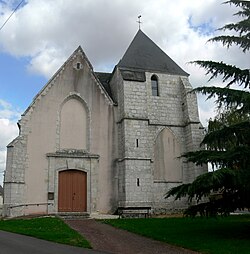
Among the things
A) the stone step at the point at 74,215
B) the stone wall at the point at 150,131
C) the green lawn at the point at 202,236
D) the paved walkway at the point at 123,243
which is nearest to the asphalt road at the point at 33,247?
the paved walkway at the point at 123,243

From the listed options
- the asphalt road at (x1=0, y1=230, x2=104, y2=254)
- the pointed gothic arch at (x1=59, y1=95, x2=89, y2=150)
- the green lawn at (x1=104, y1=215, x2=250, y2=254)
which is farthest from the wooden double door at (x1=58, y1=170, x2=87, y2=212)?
the asphalt road at (x1=0, y1=230, x2=104, y2=254)

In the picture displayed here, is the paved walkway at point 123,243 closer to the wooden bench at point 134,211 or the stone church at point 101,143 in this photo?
the wooden bench at point 134,211

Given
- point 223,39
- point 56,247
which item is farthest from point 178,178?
point 56,247

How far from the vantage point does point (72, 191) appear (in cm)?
1934

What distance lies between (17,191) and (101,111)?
6.54 m

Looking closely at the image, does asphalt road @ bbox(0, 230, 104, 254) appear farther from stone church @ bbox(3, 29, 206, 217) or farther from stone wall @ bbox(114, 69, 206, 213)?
stone wall @ bbox(114, 69, 206, 213)

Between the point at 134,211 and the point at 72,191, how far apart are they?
3548mm

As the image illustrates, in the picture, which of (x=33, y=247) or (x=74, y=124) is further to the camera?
(x=74, y=124)

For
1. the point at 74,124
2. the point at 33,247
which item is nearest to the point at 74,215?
the point at 74,124

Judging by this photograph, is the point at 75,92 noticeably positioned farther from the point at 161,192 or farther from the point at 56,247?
the point at 56,247

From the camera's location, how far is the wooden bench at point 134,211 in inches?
712

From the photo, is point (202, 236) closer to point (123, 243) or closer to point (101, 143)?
point (123, 243)

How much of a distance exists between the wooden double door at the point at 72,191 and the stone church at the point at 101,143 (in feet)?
0.17

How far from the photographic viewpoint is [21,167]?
60.0ft
